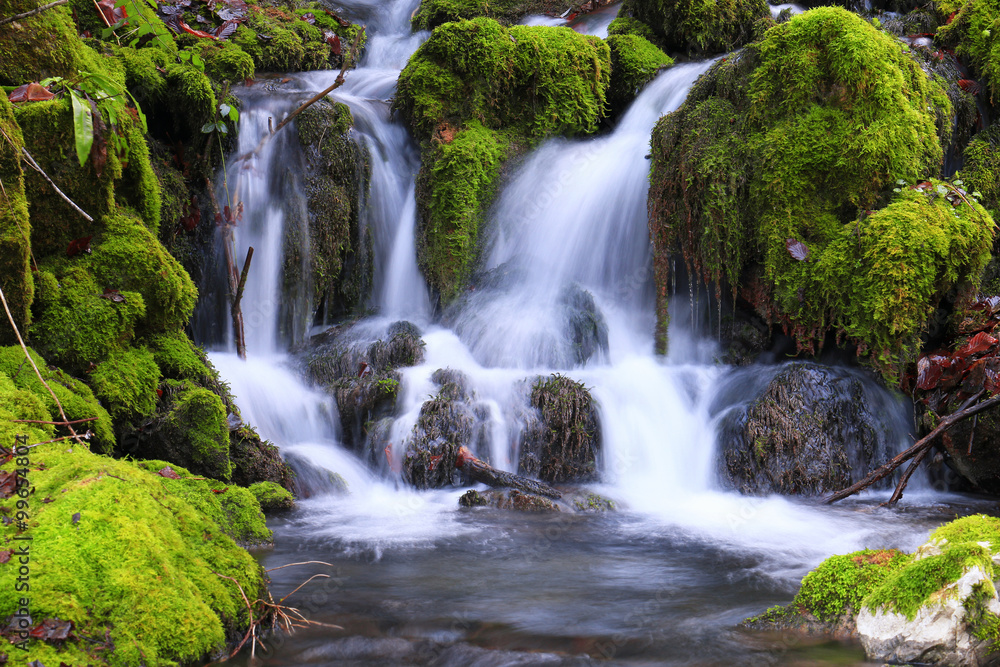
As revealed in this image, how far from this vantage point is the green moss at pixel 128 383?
4453 mm

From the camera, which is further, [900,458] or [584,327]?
[584,327]

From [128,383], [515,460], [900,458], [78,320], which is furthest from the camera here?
[515,460]

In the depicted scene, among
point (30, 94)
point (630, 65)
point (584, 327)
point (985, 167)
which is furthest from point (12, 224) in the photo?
point (630, 65)

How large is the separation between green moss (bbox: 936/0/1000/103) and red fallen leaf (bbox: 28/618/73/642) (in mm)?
8697

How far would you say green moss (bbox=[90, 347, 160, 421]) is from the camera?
4453 millimetres

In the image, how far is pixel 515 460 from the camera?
648 cm

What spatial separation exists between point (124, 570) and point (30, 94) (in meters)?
2.80

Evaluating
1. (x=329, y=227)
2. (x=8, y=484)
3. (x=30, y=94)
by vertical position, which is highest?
(x=30, y=94)

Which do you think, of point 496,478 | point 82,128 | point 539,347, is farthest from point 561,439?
point 82,128

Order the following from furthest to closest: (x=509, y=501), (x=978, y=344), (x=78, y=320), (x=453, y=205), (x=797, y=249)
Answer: (x=453, y=205) < (x=797, y=249) < (x=509, y=501) < (x=978, y=344) < (x=78, y=320)

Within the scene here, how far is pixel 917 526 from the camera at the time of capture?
5066 millimetres

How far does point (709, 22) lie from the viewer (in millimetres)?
10219

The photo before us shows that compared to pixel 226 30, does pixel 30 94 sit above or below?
below

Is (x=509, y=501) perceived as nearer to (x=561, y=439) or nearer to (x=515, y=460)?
(x=515, y=460)
